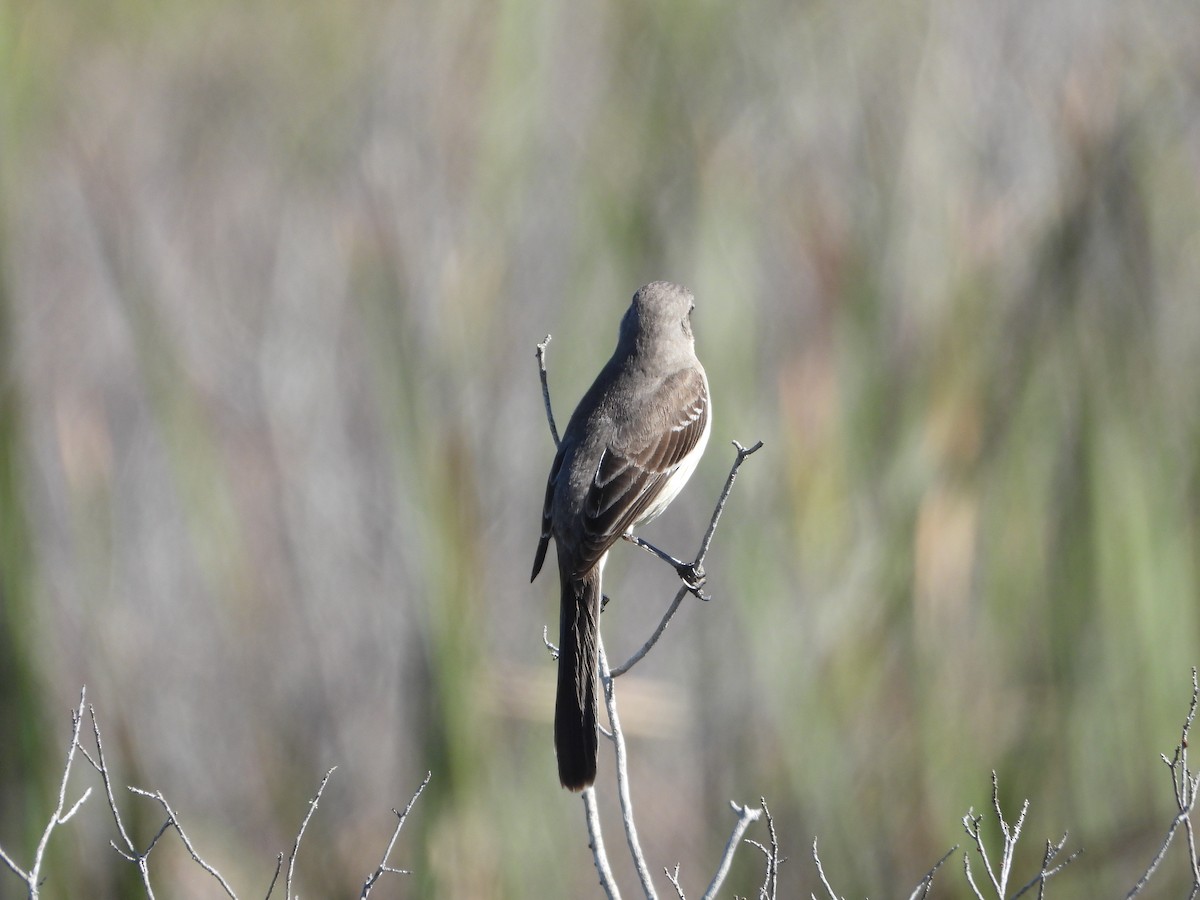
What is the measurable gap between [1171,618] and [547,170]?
123 inches

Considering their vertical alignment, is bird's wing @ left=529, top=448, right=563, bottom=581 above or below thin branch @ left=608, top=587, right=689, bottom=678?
above

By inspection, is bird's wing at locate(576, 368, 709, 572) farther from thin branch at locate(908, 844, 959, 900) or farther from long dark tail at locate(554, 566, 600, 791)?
thin branch at locate(908, 844, 959, 900)

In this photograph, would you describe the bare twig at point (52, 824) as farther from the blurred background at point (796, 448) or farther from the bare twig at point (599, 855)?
the blurred background at point (796, 448)

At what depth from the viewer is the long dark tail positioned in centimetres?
343

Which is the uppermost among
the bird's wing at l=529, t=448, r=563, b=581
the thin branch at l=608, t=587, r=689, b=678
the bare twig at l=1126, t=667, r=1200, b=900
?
the bird's wing at l=529, t=448, r=563, b=581

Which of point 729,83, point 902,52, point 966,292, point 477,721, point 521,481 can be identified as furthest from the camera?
point 521,481

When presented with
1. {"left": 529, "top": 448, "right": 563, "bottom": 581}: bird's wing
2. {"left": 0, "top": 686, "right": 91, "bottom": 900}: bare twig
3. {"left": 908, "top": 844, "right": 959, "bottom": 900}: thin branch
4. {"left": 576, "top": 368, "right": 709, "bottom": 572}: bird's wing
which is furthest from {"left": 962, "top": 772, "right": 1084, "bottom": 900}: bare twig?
{"left": 0, "top": 686, "right": 91, "bottom": 900}: bare twig

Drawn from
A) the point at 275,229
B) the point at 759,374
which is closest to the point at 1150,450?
the point at 759,374

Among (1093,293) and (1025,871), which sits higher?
(1093,293)

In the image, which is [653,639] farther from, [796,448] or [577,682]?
[796,448]

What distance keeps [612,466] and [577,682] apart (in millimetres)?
654

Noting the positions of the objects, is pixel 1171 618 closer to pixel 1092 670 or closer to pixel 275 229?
pixel 1092 670

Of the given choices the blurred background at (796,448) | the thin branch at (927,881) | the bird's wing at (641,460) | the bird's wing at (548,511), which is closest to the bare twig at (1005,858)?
the thin branch at (927,881)

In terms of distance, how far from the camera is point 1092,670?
4.30 meters
